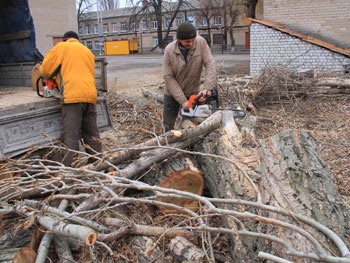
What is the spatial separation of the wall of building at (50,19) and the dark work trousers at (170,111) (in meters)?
12.2

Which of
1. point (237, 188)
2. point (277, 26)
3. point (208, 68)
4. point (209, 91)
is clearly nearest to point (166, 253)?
A: point (237, 188)

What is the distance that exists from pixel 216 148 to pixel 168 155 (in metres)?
0.51

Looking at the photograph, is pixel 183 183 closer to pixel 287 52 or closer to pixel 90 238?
pixel 90 238

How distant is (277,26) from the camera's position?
10.4 meters

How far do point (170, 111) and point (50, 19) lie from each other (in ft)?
43.8

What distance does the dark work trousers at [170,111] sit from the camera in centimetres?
483

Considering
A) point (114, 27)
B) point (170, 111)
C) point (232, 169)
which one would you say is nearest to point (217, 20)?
point (114, 27)

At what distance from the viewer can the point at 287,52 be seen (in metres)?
10.3

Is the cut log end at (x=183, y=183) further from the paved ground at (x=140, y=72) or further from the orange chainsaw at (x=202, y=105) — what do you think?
the paved ground at (x=140, y=72)

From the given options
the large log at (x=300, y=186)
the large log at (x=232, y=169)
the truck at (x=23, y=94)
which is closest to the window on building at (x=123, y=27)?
the truck at (x=23, y=94)

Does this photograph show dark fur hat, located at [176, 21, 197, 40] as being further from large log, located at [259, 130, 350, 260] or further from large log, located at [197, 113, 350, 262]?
large log, located at [259, 130, 350, 260]

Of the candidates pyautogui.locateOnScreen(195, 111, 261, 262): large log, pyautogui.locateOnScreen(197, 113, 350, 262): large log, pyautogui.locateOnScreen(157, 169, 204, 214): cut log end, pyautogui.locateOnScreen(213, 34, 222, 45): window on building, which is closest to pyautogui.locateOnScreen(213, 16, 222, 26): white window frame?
pyautogui.locateOnScreen(213, 34, 222, 45): window on building

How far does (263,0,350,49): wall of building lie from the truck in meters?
7.87

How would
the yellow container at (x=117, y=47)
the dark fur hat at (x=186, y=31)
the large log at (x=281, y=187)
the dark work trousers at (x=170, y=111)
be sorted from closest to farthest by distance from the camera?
the large log at (x=281, y=187) → the dark fur hat at (x=186, y=31) → the dark work trousers at (x=170, y=111) → the yellow container at (x=117, y=47)
